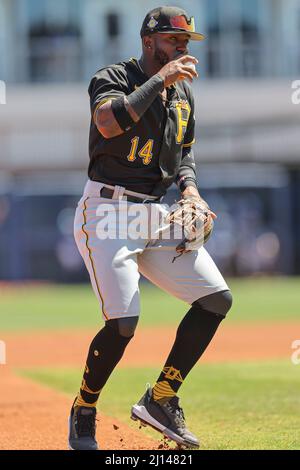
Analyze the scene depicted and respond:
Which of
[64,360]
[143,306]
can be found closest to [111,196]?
[64,360]

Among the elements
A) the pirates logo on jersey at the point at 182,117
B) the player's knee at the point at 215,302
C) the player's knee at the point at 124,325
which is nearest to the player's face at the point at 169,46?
the pirates logo on jersey at the point at 182,117

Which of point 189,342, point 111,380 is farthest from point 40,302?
point 189,342

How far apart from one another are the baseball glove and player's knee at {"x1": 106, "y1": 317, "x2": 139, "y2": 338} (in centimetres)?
49

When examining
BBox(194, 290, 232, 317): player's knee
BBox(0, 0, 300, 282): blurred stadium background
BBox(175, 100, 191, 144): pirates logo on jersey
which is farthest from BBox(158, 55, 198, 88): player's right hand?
BBox(0, 0, 300, 282): blurred stadium background

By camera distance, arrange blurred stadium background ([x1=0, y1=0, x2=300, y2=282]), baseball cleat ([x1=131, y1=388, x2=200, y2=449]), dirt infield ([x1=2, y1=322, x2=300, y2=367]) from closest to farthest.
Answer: baseball cleat ([x1=131, y1=388, x2=200, y2=449]) → dirt infield ([x1=2, y1=322, x2=300, y2=367]) → blurred stadium background ([x1=0, y1=0, x2=300, y2=282])

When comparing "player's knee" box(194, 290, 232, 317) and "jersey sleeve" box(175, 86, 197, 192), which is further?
"jersey sleeve" box(175, 86, 197, 192)

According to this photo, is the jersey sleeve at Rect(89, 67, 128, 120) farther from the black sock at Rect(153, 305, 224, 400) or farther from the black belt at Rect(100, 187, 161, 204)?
the black sock at Rect(153, 305, 224, 400)

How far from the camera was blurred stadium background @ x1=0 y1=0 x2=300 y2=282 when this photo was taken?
25.0 meters

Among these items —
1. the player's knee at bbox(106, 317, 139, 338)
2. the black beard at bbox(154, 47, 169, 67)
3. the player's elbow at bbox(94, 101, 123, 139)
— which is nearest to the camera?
the player's elbow at bbox(94, 101, 123, 139)

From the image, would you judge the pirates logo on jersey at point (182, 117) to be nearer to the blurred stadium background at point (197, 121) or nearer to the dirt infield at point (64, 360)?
the dirt infield at point (64, 360)

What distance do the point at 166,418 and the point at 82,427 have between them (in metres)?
0.44

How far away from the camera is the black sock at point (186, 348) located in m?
5.11

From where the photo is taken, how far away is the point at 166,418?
16.6ft
